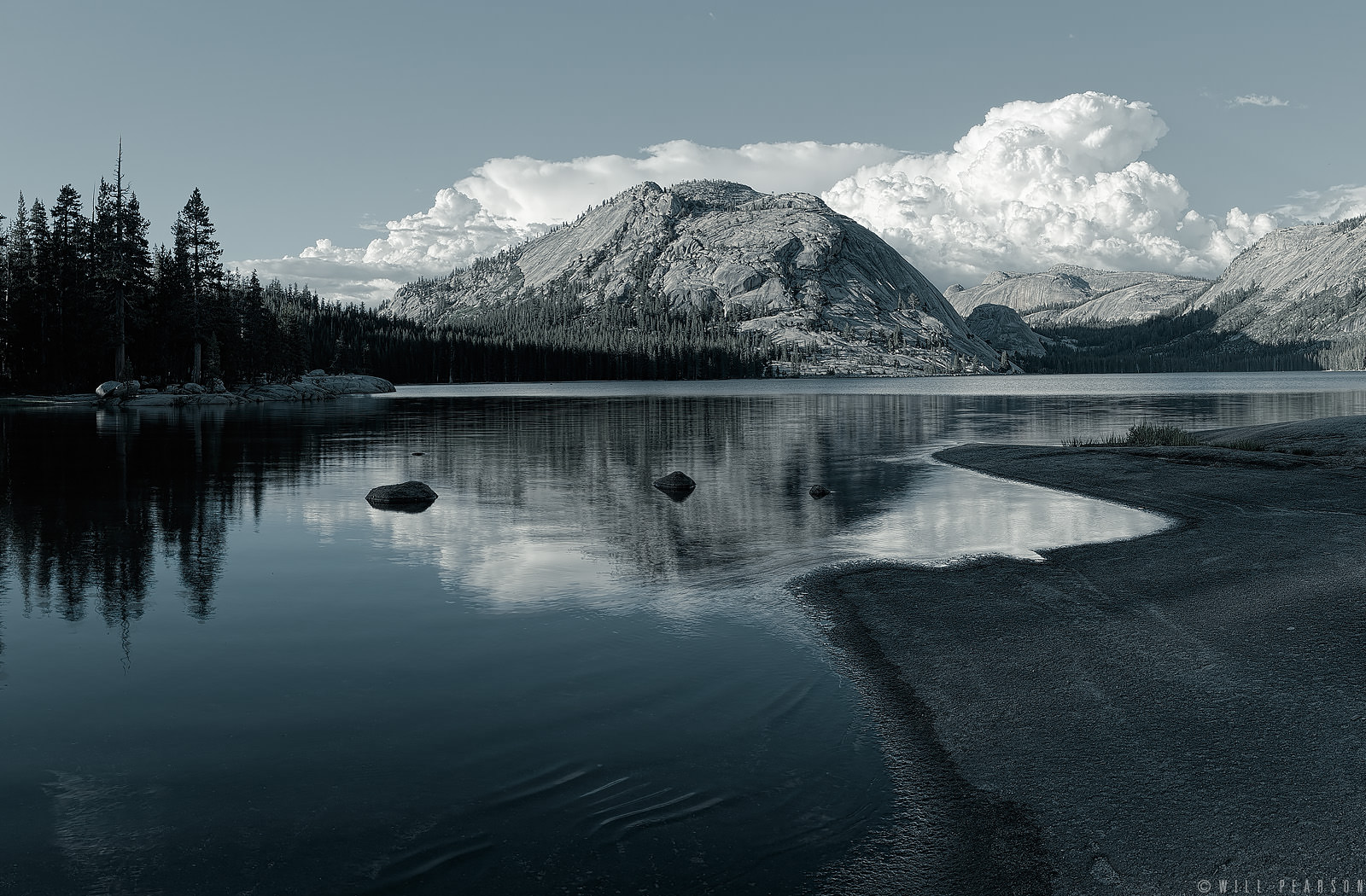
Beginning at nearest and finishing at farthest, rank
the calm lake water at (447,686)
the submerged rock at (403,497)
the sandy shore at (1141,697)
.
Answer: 1. the sandy shore at (1141,697)
2. the calm lake water at (447,686)
3. the submerged rock at (403,497)

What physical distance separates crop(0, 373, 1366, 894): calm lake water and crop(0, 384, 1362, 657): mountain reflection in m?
0.23

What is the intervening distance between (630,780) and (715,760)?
1.15 metres

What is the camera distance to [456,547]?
81.0 ft

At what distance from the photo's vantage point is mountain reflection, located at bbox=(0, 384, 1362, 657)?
21750 mm

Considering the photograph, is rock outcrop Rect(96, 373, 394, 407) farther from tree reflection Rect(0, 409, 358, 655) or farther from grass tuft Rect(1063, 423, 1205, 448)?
grass tuft Rect(1063, 423, 1205, 448)

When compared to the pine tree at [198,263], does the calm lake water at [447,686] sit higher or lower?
lower

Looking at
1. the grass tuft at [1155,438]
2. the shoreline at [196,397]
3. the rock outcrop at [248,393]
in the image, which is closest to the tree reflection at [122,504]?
the shoreline at [196,397]

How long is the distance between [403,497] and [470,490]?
13.1 feet

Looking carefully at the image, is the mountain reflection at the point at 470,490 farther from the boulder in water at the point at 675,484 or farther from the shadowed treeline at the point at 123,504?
the boulder in water at the point at 675,484

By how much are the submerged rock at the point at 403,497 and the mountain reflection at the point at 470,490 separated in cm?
86

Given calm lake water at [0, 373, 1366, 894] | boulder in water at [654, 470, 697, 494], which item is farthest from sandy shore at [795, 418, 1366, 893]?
boulder in water at [654, 470, 697, 494]

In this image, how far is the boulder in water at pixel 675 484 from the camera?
35938 millimetres

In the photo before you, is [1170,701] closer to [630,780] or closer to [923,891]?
[923,891]

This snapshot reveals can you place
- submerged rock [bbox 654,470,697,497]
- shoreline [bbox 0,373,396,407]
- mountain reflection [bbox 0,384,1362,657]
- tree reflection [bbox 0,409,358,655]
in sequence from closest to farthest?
tree reflection [bbox 0,409,358,655] → mountain reflection [bbox 0,384,1362,657] → submerged rock [bbox 654,470,697,497] → shoreline [bbox 0,373,396,407]
